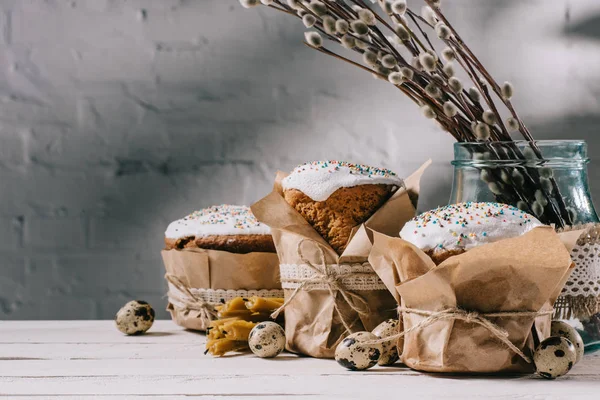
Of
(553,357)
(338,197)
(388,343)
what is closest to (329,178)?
(338,197)

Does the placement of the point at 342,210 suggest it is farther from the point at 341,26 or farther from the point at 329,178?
the point at 341,26

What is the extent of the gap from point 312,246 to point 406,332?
228 mm

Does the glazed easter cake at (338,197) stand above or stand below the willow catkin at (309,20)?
below

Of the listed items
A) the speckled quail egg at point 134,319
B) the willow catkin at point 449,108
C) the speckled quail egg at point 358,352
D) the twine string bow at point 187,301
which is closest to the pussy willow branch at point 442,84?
the willow catkin at point 449,108

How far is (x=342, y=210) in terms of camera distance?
120cm

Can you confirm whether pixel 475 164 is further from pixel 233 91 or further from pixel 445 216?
pixel 233 91

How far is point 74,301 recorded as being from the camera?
200 cm

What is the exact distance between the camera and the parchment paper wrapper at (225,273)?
1.42 metres

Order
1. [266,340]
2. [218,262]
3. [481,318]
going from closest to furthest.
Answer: [481,318], [266,340], [218,262]

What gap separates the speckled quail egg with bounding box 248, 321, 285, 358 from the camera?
1217mm

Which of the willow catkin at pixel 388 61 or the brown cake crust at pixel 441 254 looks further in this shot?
the willow catkin at pixel 388 61

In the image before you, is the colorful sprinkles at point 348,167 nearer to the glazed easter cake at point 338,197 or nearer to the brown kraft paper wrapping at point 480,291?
the glazed easter cake at point 338,197

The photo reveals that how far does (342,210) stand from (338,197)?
0.02 metres

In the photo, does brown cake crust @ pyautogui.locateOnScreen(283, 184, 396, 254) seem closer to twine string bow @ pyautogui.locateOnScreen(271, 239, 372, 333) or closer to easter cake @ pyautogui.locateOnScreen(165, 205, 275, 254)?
twine string bow @ pyautogui.locateOnScreen(271, 239, 372, 333)
